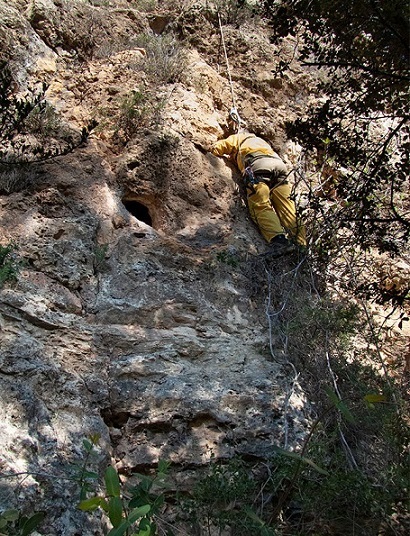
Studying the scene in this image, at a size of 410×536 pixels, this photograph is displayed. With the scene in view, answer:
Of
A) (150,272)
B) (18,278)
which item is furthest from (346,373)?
(18,278)

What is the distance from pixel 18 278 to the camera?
4.09m

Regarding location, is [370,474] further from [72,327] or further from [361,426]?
[72,327]

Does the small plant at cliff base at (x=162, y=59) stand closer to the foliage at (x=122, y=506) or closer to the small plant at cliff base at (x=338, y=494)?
the small plant at cliff base at (x=338, y=494)

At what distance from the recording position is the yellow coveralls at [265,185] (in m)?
5.83

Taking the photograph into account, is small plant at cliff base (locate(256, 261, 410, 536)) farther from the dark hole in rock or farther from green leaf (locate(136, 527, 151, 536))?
the dark hole in rock

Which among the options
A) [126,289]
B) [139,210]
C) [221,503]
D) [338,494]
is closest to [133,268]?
[126,289]

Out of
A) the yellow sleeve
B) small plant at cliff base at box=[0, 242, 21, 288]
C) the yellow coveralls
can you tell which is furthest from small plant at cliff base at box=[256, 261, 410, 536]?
small plant at cliff base at box=[0, 242, 21, 288]

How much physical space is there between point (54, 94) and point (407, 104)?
3.89 meters

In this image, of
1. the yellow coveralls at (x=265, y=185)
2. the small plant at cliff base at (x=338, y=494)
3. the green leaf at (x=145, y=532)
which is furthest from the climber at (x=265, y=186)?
the green leaf at (x=145, y=532)

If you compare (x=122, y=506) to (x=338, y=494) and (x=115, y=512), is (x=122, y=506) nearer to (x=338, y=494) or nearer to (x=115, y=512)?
(x=115, y=512)

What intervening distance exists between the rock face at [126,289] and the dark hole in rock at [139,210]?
0.02 meters

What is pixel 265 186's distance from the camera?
6.11 m

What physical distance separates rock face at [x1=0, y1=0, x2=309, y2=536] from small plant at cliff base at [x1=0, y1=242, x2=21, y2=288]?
7cm

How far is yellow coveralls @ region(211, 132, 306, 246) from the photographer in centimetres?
583
